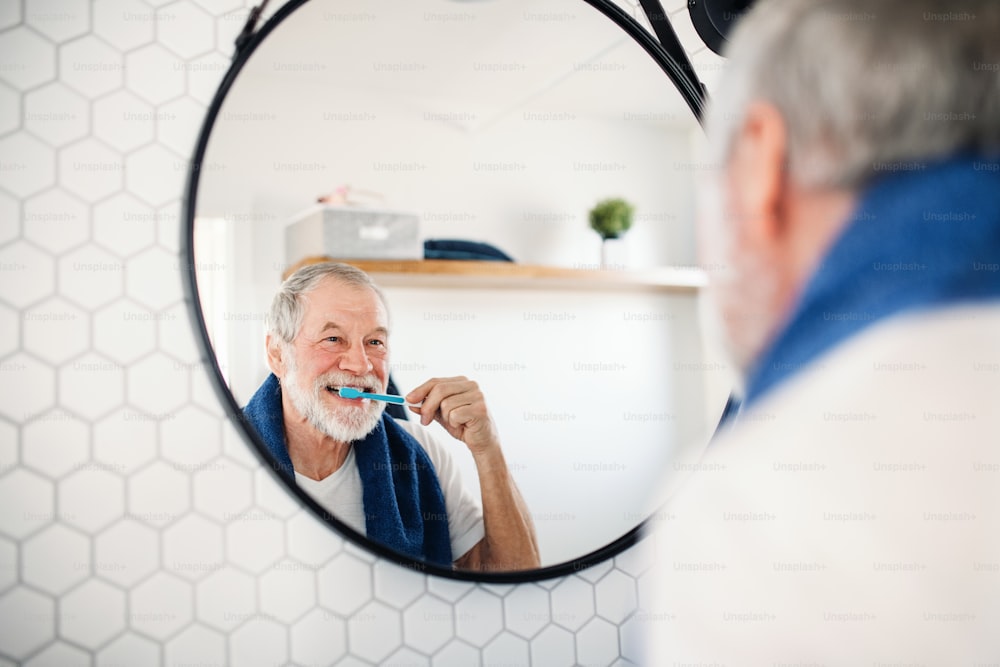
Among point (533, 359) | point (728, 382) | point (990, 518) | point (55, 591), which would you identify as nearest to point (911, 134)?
point (990, 518)

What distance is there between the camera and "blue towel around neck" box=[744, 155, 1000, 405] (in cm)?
41

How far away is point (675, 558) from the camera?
1.53 ft

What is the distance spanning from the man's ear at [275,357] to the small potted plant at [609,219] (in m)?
0.45

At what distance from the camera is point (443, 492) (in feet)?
3.03

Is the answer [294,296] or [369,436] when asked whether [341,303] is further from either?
[369,436]

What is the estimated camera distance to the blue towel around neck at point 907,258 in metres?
0.41

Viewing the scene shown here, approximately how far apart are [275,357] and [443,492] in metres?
0.25

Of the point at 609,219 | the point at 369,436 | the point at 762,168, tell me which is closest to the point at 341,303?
the point at 369,436

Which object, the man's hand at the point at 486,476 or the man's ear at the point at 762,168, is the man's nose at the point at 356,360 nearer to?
the man's hand at the point at 486,476

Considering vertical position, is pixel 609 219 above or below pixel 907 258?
above

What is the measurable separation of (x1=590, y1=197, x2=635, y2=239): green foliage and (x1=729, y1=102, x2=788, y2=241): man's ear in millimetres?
539

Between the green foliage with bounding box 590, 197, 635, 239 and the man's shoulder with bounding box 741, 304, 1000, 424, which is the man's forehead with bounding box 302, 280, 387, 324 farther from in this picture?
the man's shoulder with bounding box 741, 304, 1000, 424

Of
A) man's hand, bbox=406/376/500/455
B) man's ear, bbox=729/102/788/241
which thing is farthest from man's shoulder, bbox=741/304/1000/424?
man's hand, bbox=406/376/500/455

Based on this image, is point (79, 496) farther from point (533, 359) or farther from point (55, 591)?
point (533, 359)
